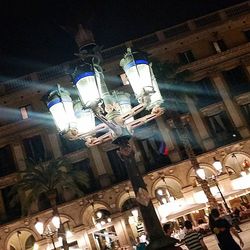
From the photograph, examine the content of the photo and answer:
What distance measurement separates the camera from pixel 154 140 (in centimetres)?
3097

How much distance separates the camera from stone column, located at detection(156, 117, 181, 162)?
98.2 ft

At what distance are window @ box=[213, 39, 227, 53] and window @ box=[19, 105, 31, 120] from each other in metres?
17.7

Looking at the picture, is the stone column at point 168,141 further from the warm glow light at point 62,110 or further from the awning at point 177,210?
the warm glow light at point 62,110

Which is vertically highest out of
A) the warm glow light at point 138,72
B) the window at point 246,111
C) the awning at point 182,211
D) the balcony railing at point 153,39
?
the balcony railing at point 153,39

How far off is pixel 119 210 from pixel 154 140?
21.5 feet

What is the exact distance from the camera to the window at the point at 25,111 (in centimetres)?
3206

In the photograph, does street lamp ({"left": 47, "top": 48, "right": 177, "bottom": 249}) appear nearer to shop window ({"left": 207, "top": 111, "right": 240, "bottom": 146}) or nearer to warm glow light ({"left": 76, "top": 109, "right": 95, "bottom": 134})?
warm glow light ({"left": 76, "top": 109, "right": 95, "bottom": 134})

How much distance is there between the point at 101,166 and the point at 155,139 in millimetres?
5150

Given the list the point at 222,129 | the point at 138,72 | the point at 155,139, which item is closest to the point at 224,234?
the point at 138,72

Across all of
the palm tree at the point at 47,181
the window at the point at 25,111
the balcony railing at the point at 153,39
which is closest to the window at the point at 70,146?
the palm tree at the point at 47,181

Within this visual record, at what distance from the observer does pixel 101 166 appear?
30.2 metres

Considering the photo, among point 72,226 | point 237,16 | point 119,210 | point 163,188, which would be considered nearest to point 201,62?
point 237,16

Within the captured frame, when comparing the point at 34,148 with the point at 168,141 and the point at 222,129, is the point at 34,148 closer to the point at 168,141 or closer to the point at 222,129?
the point at 168,141

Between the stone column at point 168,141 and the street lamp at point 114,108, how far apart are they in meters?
21.8
